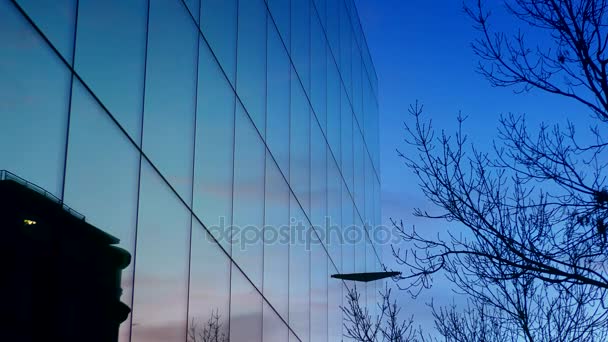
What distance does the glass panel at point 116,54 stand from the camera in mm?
8828

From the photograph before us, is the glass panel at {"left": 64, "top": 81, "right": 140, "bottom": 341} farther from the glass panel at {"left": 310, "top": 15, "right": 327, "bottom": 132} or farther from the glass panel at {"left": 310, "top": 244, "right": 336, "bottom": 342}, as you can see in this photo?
the glass panel at {"left": 310, "top": 15, "right": 327, "bottom": 132}

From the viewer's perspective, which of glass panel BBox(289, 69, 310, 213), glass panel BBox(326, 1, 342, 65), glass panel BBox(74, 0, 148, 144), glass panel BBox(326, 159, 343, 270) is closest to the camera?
glass panel BBox(74, 0, 148, 144)

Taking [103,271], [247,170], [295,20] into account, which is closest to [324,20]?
[295,20]

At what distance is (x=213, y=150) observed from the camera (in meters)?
13.6

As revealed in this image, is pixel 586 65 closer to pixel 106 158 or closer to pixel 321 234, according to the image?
pixel 106 158

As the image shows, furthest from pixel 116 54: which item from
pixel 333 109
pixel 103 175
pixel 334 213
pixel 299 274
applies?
pixel 333 109

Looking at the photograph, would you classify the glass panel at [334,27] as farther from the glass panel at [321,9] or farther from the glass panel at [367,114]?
the glass panel at [367,114]

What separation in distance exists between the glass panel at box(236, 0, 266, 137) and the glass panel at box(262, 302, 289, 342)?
423 centimetres

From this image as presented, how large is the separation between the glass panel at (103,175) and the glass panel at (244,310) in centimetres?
500

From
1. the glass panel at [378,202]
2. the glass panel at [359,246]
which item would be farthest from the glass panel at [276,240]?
the glass panel at [378,202]

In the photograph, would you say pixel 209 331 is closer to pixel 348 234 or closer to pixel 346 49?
pixel 348 234

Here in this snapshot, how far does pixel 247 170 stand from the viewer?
15.9 m

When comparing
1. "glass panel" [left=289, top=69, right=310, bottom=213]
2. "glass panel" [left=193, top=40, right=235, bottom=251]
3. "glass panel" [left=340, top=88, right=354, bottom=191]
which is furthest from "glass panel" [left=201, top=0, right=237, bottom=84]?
"glass panel" [left=340, top=88, right=354, bottom=191]

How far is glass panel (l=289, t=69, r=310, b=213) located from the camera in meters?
21.1
